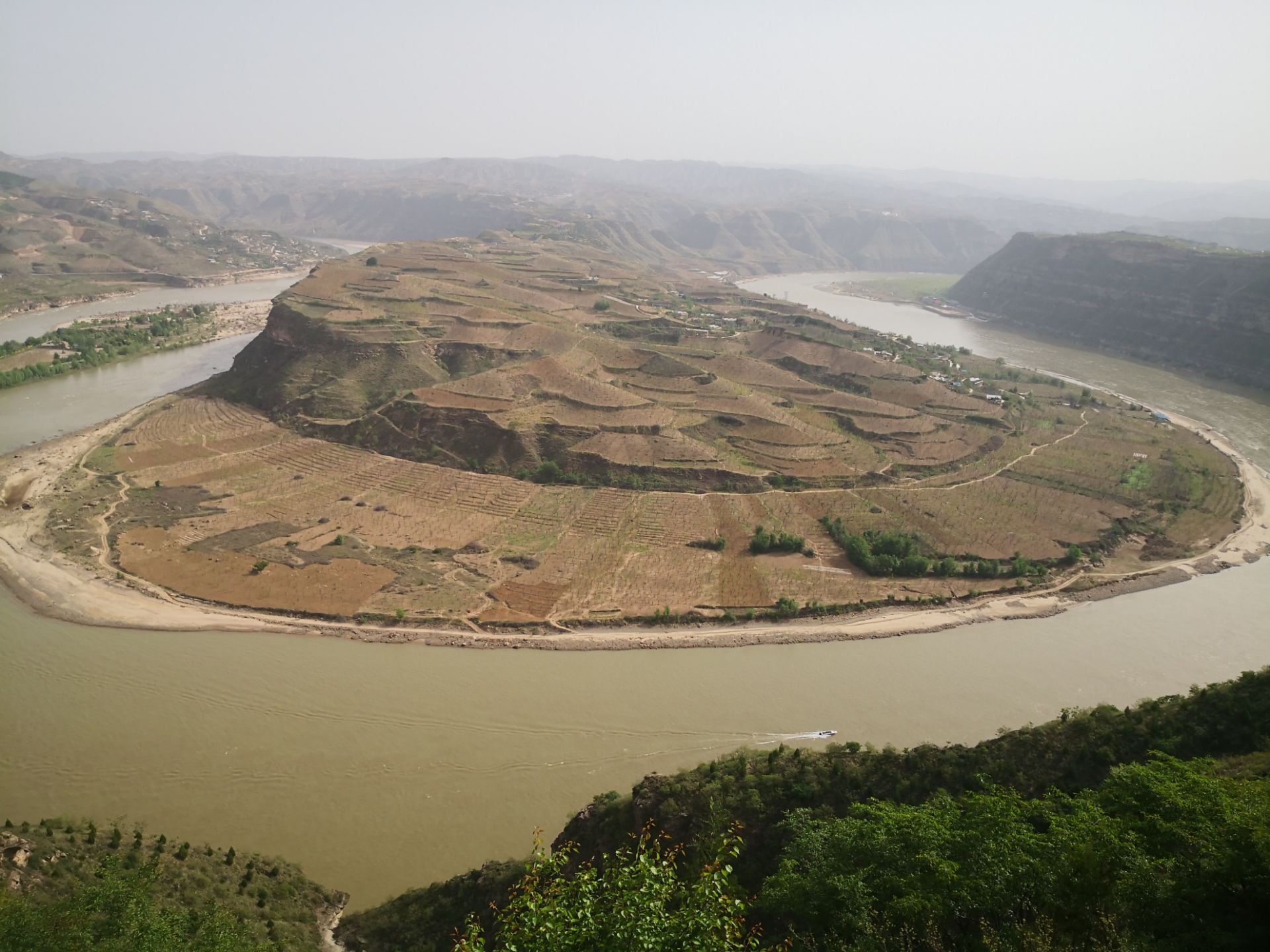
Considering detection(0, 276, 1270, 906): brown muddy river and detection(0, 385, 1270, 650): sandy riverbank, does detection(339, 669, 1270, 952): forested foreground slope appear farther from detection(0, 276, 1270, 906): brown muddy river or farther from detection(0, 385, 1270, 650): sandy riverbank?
detection(0, 385, 1270, 650): sandy riverbank

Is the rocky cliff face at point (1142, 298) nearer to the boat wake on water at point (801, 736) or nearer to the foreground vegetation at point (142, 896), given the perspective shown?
the boat wake on water at point (801, 736)

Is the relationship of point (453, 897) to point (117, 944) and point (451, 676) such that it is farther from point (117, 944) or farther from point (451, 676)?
point (451, 676)

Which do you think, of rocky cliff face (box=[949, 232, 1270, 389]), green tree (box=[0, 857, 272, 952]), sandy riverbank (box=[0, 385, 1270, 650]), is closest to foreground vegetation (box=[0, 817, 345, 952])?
green tree (box=[0, 857, 272, 952])

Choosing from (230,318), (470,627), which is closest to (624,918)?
(470,627)

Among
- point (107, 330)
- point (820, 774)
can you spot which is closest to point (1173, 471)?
point (820, 774)

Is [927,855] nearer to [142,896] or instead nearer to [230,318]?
[142,896]

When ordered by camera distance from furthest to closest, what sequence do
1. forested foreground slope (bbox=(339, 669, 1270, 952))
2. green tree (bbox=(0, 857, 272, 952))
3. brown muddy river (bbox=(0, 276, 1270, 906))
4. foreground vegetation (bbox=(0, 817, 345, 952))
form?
brown muddy river (bbox=(0, 276, 1270, 906)) → foreground vegetation (bbox=(0, 817, 345, 952)) → green tree (bbox=(0, 857, 272, 952)) → forested foreground slope (bbox=(339, 669, 1270, 952))

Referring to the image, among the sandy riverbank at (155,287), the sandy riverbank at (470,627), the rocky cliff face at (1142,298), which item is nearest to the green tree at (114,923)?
the sandy riverbank at (470,627)
